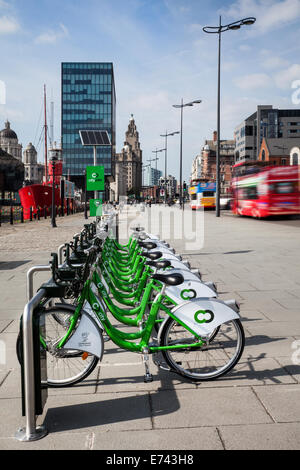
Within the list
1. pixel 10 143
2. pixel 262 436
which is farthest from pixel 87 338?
pixel 10 143

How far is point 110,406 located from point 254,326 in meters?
2.44

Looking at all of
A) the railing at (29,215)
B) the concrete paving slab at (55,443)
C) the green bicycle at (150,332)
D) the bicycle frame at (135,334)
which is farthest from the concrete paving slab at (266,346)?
the railing at (29,215)

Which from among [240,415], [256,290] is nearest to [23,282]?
[256,290]

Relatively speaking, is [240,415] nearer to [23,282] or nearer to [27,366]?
[27,366]

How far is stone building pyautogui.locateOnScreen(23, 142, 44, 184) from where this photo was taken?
166 m

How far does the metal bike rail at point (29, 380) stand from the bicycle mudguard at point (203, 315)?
1271 mm

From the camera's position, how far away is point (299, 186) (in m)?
20.4

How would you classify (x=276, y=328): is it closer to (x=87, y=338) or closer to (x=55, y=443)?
(x=87, y=338)

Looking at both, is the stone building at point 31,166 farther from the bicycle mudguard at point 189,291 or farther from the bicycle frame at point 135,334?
the bicycle frame at point 135,334

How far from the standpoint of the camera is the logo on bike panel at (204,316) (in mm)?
3666

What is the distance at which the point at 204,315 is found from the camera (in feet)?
12.1

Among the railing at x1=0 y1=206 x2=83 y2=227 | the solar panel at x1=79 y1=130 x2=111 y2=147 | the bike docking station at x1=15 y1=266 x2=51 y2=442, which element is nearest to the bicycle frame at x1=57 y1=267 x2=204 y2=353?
the bike docking station at x1=15 y1=266 x2=51 y2=442

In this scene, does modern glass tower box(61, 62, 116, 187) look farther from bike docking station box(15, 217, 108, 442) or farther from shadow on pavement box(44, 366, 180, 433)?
bike docking station box(15, 217, 108, 442)

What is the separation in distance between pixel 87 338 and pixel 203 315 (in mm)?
981
